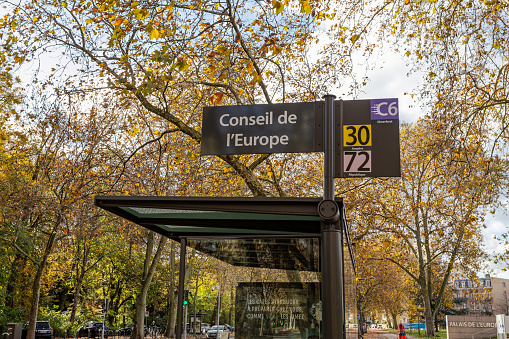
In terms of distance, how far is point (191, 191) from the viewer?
62.0 feet

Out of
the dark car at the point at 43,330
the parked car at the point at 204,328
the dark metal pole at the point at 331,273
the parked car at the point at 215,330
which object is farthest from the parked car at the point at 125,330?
the dark metal pole at the point at 331,273

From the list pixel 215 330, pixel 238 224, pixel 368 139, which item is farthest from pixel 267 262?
pixel 368 139

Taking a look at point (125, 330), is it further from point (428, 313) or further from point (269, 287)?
point (269, 287)

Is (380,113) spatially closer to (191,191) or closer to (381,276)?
(191,191)

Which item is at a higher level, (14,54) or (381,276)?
(14,54)

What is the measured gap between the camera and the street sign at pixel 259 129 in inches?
178

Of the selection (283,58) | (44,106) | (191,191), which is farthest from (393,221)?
(44,106)

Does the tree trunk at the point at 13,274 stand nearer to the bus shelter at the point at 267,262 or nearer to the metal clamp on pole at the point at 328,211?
the bus shelter at the point at 267,262

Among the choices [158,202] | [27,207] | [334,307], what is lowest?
[334,307]

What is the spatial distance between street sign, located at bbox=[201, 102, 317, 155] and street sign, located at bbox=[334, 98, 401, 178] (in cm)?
30

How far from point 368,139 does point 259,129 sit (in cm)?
102

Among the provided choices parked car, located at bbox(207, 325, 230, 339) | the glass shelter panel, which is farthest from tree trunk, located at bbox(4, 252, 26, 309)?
the glass shelter panel

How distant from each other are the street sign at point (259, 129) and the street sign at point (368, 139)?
0.98ft

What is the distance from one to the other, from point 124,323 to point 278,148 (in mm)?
41883
